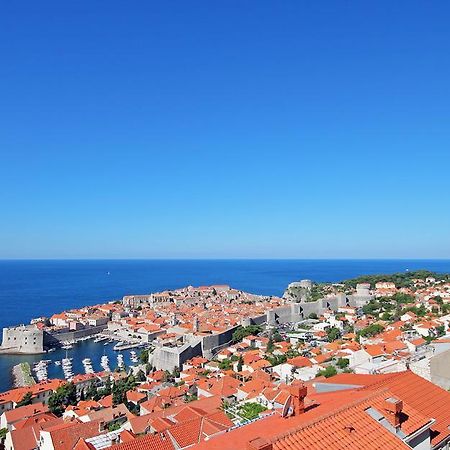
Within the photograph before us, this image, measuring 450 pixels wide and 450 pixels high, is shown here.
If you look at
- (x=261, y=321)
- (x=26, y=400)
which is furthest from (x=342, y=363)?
(x=261, y=321)

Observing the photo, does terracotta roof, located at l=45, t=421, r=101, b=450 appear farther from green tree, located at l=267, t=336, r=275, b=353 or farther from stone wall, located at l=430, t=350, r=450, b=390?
green tree, located at l=267, t=336, r=275, b=353

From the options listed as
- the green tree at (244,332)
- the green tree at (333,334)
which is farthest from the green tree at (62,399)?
the green tree at (333,334)

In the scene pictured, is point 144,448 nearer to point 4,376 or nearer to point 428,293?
point 4,376

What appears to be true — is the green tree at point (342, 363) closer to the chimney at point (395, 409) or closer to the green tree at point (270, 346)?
the green tree at point (270, 346)

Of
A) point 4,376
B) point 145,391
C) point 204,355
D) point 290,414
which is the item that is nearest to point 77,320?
point 4,376

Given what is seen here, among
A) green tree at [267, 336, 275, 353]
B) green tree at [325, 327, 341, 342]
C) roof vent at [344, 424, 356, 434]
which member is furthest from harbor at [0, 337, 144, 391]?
roof vent at [344, 424, 356, 434]

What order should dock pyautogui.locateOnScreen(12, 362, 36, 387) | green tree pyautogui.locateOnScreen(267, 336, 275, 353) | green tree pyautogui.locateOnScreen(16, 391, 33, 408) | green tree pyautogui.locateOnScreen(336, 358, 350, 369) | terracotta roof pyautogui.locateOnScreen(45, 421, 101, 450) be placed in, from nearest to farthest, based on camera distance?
terracotta roof pyautogui.locateOnScreen(45, 421, 101, 450) → green tree pyautogui.locateOnScreen(336, 358, 350, 369) → green tree pyautogui.locateOnScreen(16, 391, 33, 408) → green tree pyautogui.locateOnScreen(267, 336, 275, 353) → dock pyautogui.locateOnScreen(12, 362, 36, 387)

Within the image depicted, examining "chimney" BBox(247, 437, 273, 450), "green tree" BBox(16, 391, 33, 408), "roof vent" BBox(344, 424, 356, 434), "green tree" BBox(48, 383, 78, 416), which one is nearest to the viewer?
"chimney" BBox(247, 437, 273, 450)

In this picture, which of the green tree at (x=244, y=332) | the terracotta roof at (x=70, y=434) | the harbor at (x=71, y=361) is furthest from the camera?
the green tree at (x=244, y=332)

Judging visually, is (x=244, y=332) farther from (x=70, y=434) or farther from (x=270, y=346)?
(x=70, y=434)
